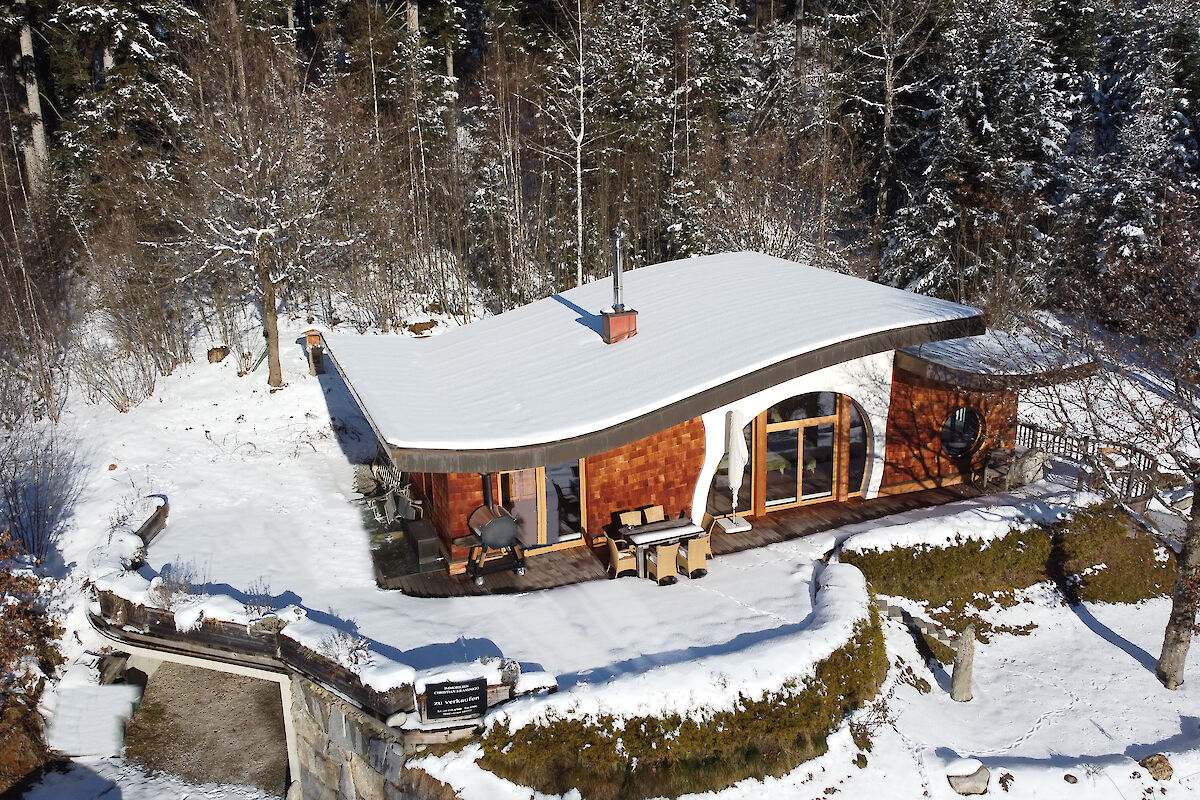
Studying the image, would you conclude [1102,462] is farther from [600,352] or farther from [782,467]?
[600,352]

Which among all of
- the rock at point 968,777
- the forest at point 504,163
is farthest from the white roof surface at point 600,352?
the forest at point 504,163

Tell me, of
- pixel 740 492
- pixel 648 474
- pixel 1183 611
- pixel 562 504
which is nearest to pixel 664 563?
pixel 648 474

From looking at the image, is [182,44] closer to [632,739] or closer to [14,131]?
[14,131]

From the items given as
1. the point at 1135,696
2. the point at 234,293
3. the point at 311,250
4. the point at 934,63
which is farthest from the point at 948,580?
the point at 934,63

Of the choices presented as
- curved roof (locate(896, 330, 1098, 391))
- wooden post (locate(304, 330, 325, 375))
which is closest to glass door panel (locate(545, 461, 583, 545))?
curved roof (locate(896, 330, 1098, 391))

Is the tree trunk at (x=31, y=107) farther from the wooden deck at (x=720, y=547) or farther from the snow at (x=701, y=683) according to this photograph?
the snow at (x=701, y=683)

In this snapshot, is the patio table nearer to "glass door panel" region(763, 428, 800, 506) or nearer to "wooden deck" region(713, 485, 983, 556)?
"wooden deck" region(713, 485, 983, 556)
